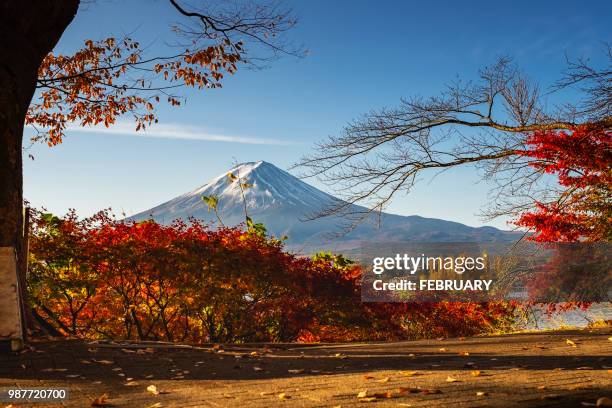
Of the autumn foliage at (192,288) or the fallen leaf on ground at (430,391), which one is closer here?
the fallen leaf on ground at (430,391)

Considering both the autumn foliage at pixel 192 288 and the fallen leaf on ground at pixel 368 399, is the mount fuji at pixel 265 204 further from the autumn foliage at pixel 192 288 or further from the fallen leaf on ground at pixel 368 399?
the fallen leaf on ground at pixel 368 399

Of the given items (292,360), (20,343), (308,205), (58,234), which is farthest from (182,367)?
(308,205)

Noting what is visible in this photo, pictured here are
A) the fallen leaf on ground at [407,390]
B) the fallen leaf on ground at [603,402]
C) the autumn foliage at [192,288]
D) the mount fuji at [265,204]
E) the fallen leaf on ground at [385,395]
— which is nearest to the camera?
the fallen leaf on ground at [603,402]

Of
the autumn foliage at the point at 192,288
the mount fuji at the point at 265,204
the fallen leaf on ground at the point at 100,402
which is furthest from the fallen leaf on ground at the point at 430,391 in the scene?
the mount fuji at the point at 265,204

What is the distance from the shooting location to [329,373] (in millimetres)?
5520

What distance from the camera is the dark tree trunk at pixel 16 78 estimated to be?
7.59 m

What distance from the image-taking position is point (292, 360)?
651 cm

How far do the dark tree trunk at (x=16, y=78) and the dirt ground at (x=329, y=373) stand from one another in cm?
177

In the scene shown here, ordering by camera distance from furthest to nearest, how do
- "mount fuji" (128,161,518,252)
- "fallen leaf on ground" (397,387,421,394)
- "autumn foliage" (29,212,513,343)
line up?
1. "mount fuji" (128,161,518,252)
2. "autumn foliage" (29,212,513,343)
3. "fallen leaf on ground" (397,387,421,394)

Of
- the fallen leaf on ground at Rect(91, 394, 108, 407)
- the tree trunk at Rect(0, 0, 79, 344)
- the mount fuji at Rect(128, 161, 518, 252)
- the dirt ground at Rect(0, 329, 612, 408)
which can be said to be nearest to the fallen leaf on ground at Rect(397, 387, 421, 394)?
the dirt ground at Rect(0, 329, 612, 408)

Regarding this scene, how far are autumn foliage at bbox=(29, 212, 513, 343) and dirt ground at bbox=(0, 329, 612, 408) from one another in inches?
128

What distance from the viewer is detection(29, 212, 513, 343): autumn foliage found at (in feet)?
35.6

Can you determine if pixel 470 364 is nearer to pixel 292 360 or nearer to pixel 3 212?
pixel 292 360

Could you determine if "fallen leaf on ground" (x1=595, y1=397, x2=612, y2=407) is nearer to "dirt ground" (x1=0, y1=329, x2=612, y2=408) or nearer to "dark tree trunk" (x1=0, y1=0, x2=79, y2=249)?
"dirt ground" (x1=0, y1=329, x2=612, y2=408)
